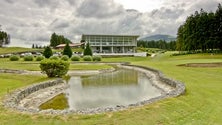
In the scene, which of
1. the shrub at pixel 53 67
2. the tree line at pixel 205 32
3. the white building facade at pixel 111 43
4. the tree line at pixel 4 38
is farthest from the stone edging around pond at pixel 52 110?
the tree line at pixel 4 38

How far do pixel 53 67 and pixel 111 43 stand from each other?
239 feet

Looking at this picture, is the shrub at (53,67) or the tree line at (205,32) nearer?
the shrub at (53,67)

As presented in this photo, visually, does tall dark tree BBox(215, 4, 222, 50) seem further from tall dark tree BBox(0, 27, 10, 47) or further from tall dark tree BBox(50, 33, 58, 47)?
tall dark tree BBox(0, 27, 10, 47)

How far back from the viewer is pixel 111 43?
100562mm

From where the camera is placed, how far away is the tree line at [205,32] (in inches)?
2596

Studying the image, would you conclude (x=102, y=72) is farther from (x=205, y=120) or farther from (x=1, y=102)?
(x=205, y=120)

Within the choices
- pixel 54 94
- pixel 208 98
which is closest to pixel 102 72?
pixel 54 94

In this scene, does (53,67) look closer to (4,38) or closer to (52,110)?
(52,110)

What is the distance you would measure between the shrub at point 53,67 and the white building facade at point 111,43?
68.5 metres

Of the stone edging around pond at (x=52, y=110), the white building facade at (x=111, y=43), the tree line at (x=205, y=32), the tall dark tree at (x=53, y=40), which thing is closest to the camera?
the stone edging around pond at (x=52, y=110)

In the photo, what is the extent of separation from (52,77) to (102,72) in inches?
549

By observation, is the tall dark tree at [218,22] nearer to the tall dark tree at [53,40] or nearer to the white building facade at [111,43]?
the white building facade at [111,43]

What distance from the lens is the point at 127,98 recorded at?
1920cm

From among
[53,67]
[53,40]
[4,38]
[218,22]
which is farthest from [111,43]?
[53,67]
